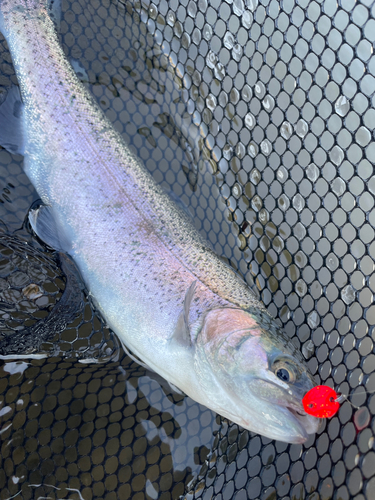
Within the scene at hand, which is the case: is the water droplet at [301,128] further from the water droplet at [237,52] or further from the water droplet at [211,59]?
the water droplet at [211,59]

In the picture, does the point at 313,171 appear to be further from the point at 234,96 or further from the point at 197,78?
the point at 197,78

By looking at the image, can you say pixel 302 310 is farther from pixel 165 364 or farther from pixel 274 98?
pixel 274 98

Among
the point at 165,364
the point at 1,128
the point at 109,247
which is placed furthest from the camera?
the point at 1,128

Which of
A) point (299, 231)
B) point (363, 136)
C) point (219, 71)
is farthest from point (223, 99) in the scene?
point (299, 231)

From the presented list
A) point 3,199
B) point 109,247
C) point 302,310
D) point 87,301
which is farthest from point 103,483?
point 3,199

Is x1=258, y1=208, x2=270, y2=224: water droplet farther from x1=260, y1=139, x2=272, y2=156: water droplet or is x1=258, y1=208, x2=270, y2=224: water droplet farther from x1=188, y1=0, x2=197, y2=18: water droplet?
x1=188, y1=0, x2=197, y2=18: water droplet

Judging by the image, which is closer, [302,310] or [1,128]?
[1,128]

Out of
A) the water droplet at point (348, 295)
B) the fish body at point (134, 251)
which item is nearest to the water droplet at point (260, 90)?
the fish body at point (134, 251)
